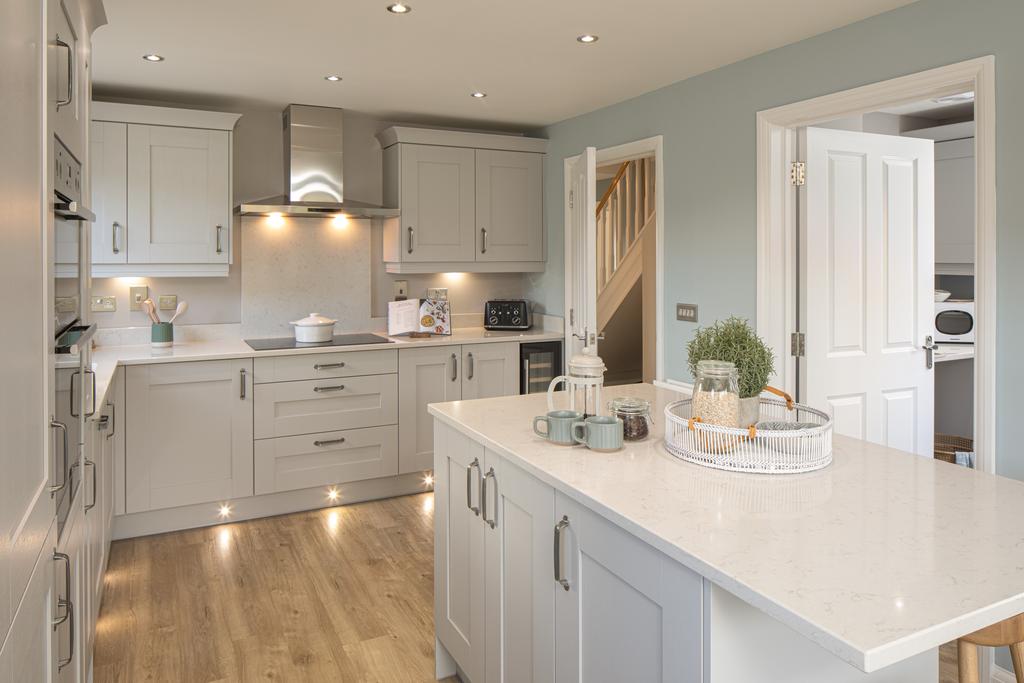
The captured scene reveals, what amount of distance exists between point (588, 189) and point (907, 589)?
10.0 feet

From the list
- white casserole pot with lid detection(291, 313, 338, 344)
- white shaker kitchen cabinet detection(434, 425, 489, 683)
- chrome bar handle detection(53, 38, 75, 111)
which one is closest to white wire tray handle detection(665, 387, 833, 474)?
white shaker kitchen cabinet detection(434, 425, 489, 683)

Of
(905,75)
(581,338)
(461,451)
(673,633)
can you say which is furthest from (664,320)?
(673,633)

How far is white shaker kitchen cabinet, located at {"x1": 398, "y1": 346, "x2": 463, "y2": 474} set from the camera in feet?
14.8

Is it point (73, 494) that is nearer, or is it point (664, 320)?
point (73, 494)

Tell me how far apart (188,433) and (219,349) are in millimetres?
497

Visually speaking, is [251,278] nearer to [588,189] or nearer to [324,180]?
[324,180]

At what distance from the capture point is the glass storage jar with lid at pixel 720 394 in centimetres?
180

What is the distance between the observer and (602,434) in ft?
6.31

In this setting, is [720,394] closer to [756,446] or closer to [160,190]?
[756,446]

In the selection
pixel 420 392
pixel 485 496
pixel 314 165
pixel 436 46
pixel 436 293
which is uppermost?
pixel 436 46

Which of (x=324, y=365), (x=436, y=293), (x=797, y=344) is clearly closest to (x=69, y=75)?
(x=324, y=365)

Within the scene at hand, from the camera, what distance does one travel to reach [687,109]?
3854 millimetres

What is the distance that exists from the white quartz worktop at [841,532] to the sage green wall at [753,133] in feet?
3.54

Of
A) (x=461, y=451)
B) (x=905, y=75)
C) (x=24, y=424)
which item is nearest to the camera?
(x=24, y=424)
